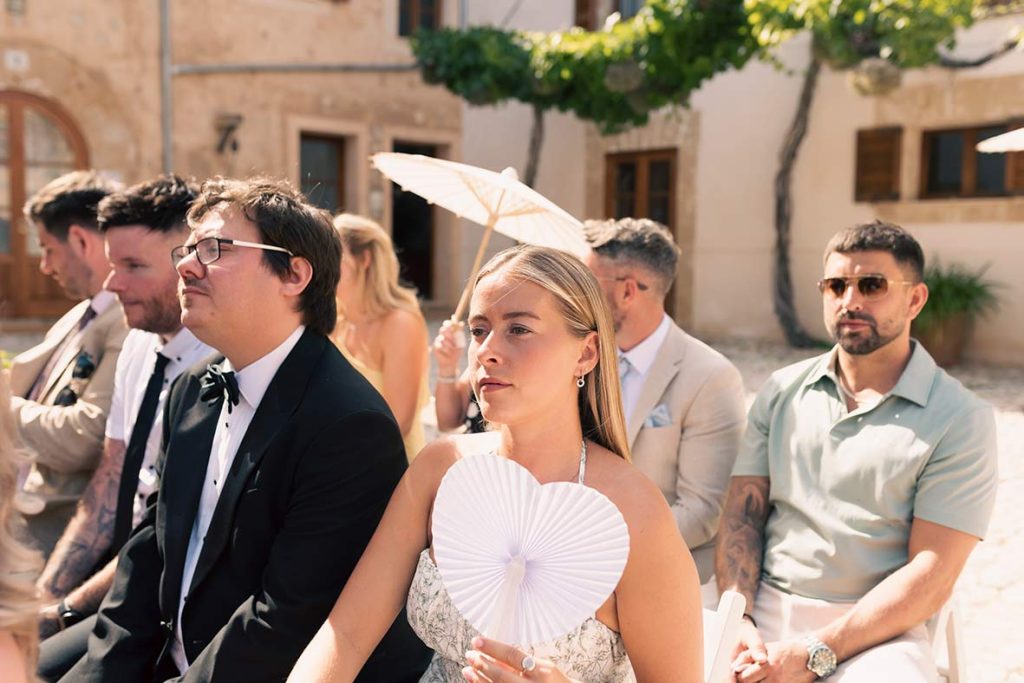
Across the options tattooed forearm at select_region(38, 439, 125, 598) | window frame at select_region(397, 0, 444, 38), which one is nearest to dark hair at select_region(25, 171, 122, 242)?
tattooed forearm at select_region(38, 439, 125, 598)

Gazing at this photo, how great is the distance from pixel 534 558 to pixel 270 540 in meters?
0.89

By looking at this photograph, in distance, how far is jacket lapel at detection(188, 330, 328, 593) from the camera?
7.16ft

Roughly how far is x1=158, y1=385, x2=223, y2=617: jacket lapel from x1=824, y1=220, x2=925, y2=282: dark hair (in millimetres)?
1884

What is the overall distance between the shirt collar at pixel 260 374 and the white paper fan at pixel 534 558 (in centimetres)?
96

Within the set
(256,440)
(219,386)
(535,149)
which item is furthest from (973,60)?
(256,440)

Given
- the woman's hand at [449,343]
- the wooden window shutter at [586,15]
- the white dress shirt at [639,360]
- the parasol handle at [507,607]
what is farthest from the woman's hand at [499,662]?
the wooden window shutter at [586,15]

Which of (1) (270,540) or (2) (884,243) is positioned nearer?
(1) (270,540)

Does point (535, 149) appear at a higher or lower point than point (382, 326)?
higher

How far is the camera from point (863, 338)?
285 centimetres

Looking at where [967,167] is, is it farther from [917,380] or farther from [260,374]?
[260,374]

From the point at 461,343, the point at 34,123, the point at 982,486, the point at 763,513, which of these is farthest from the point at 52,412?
the point at 34,123

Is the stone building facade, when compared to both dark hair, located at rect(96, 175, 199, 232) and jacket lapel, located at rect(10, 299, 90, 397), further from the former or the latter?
dark hair, located at rect(96, 175, 199, 232)

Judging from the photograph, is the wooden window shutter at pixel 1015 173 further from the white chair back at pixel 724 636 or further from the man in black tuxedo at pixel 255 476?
the man in black tuxedo at pixel 255 476

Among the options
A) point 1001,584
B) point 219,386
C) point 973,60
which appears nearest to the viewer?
point 219,386
